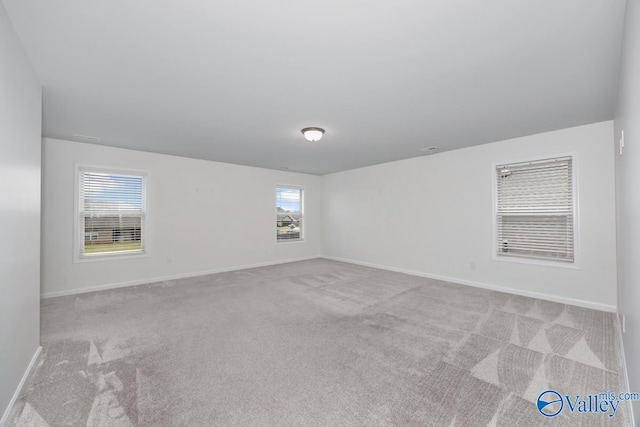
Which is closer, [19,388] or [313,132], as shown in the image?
[19,388]

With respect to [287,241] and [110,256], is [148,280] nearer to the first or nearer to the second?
[110,256]

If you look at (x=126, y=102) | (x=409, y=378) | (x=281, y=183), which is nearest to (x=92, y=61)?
(x=126, y=102)

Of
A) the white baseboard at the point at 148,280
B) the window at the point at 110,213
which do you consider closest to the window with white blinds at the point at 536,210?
the white baseboard at the point at 148,280

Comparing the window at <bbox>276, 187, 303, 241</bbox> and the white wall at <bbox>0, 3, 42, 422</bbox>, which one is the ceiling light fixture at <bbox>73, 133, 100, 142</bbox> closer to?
the white wall at <bbox>0, 3, 42, 422</bbox>

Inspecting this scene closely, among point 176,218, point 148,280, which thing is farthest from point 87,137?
point 148,280

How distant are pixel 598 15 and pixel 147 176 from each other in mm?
6056

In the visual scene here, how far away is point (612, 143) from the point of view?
11.0ft

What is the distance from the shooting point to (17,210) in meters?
1.82

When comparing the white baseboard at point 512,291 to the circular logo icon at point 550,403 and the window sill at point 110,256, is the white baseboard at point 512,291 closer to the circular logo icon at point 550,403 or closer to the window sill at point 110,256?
the circular logo icon at point 550,403

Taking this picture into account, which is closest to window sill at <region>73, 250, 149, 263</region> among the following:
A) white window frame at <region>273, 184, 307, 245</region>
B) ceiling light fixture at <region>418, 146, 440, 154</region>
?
white window frame at <region>273, 184, 307, 245</region>

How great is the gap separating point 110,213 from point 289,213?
12.9 feet

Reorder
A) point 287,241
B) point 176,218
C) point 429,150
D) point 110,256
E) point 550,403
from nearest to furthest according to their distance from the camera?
point 550,403, point 110,256, point 429,150, point 176,218, point 287,241

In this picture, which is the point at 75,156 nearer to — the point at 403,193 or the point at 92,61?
the point at 92,61

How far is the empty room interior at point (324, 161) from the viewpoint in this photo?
1657 millimetres
